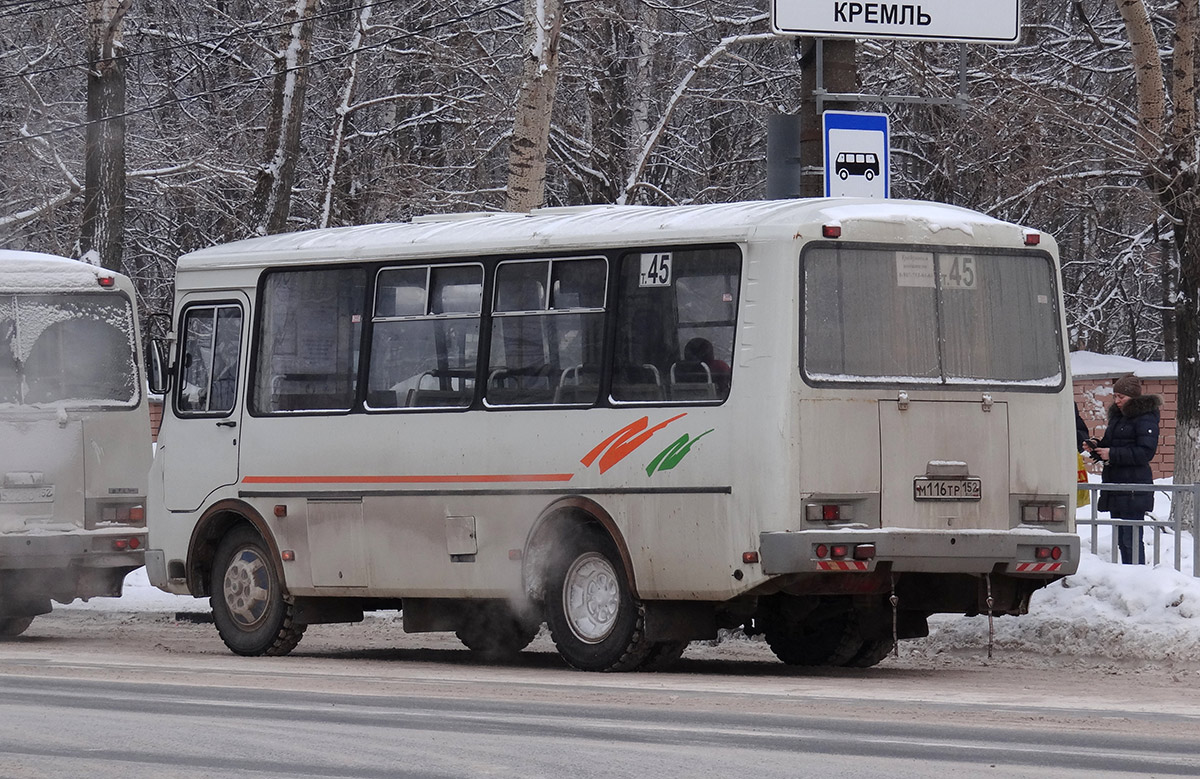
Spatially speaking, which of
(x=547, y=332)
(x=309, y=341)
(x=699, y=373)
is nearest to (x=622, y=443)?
(x=699, y=373)

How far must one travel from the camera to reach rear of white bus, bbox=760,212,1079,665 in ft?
40.4

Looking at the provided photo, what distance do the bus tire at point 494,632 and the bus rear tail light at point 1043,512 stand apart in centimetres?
323

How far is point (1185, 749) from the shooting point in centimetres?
898

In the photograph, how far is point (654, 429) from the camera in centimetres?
1283

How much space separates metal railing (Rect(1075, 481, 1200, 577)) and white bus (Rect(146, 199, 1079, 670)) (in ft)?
8.47

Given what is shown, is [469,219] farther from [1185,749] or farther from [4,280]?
[1185,749]

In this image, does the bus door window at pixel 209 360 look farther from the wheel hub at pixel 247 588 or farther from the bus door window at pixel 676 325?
the bus door window at pixel 676 325

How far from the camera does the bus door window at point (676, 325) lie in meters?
12.6

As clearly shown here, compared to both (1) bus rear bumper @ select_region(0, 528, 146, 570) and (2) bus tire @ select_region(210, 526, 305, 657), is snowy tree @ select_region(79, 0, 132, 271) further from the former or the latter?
(2) bus tire @ select_region(210, 526, 305, 657)

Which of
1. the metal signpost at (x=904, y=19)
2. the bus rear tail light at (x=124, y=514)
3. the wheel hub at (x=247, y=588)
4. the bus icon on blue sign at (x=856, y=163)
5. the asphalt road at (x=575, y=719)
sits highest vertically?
the metal signpost at (x=904, y=19)

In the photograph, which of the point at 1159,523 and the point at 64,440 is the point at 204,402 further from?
the point at 1159,523

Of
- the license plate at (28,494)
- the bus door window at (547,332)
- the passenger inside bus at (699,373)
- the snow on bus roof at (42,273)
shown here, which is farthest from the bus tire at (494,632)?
the snow on bus roof at (42,273)

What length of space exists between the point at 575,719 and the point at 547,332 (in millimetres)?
3789

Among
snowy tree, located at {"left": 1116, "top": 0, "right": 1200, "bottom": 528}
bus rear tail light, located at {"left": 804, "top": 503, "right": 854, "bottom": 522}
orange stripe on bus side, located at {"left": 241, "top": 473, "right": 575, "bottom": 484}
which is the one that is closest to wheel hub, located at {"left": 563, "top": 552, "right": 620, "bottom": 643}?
orange stripe on bus side, located at {"left": 241, "top": 473, "right": 575, "bottom": 484}
